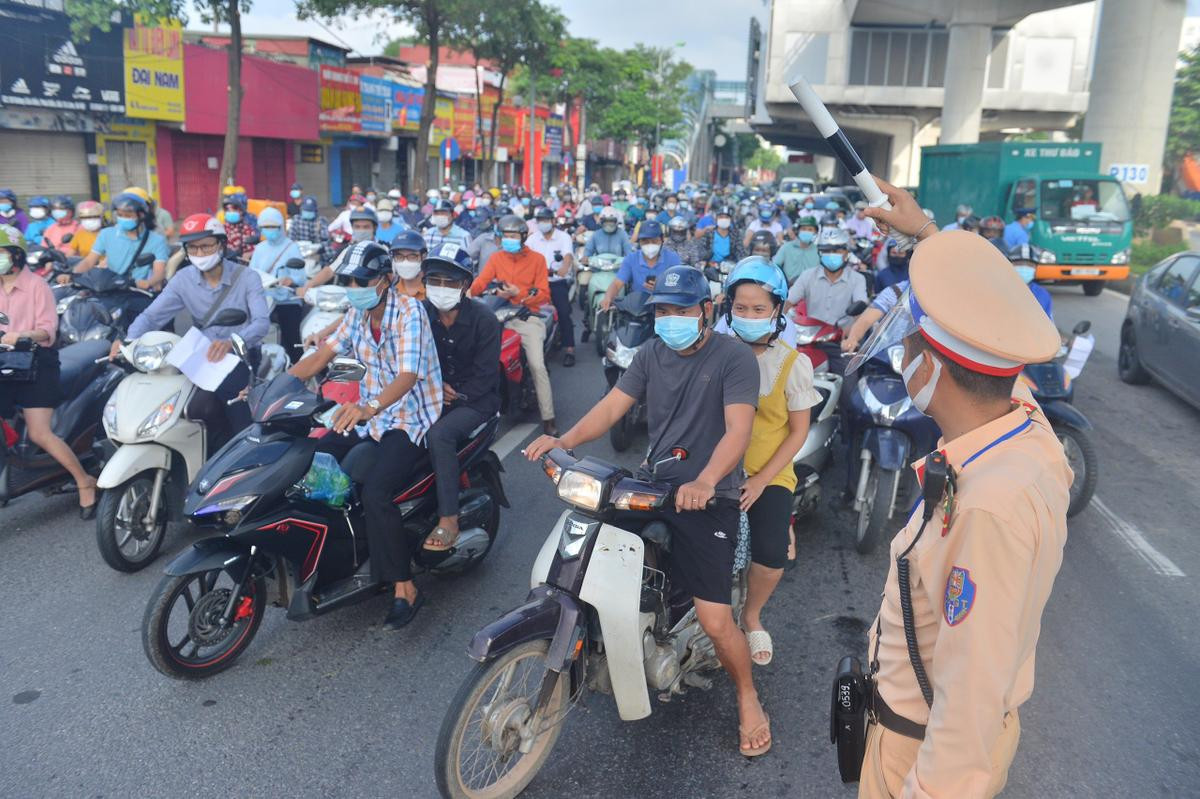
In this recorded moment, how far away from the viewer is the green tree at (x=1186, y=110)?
1960 inches

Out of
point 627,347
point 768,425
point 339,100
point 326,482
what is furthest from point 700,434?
point 339,100

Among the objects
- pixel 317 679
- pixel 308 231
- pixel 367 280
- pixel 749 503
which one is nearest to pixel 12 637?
pixel 317 679

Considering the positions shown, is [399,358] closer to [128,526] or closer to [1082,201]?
[128,526]

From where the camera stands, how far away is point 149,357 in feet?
17.5

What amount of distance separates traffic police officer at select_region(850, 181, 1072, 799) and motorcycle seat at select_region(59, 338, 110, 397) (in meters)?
5.65

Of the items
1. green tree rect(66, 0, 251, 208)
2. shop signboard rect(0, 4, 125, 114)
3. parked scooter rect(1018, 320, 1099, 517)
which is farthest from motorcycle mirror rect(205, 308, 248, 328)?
shop signboard rect(0, 4, 125, 114)

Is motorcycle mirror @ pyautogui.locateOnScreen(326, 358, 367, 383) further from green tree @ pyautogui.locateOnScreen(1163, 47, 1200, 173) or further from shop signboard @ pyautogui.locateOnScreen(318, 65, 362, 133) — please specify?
green tree @ pyautogui.locateOnScreen(1163, 47, 1200, 173)

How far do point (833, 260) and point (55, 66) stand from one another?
1900 centimetres

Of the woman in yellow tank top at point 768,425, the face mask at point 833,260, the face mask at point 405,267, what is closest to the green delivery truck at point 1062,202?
the face mask at point 833,260

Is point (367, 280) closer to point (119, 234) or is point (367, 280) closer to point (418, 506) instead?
point (418, 506)

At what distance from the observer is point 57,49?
19.8m

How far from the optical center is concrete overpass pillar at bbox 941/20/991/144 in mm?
33250

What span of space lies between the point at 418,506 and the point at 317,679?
940 millimetres

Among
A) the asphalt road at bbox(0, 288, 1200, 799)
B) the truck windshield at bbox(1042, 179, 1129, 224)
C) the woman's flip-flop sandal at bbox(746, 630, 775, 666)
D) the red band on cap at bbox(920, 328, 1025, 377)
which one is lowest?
the asphalt road at bbox(0, 288, 1200, 799)
